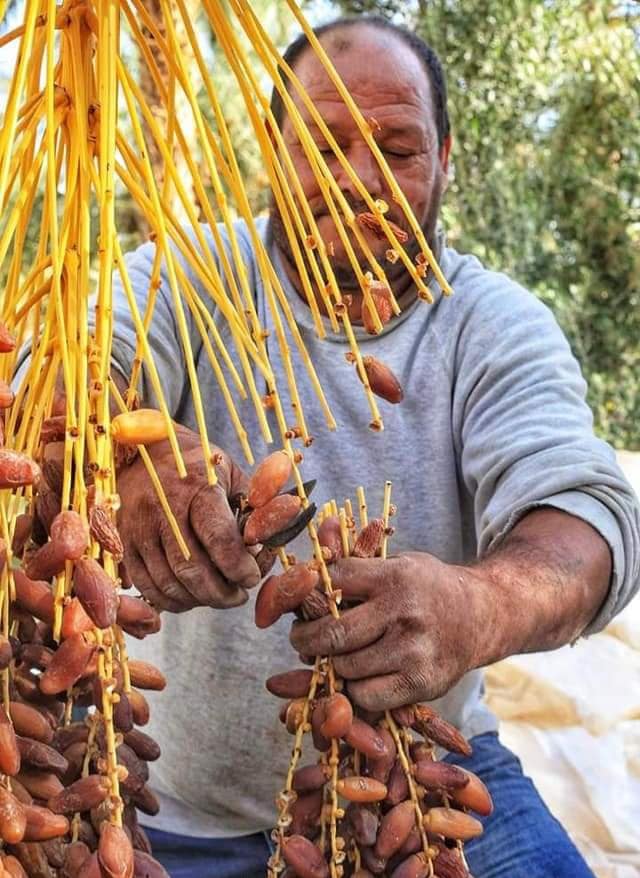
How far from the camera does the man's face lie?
1697 mm

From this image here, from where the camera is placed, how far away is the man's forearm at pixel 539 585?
1168 mm

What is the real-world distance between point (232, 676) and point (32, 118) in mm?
1256

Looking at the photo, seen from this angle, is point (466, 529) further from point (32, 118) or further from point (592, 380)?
point (592, 380)

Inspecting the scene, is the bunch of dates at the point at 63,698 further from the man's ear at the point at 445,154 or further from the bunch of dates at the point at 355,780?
the man's ear at the point at 445,154

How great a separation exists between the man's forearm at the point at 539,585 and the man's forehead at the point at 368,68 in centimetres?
80

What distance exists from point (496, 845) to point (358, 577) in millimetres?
972

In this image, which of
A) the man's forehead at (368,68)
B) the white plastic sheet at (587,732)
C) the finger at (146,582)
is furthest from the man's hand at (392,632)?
the white plastic sheet at (587,732)

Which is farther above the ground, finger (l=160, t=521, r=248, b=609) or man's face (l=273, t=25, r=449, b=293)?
man's face (l=273, t=25, r=449, b=293)

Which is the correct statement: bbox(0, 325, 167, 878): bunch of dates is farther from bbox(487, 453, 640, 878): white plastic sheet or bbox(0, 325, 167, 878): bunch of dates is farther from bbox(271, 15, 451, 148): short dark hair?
bbox(487, 453, 640, 878): white plastic sheet

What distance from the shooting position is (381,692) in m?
0.96

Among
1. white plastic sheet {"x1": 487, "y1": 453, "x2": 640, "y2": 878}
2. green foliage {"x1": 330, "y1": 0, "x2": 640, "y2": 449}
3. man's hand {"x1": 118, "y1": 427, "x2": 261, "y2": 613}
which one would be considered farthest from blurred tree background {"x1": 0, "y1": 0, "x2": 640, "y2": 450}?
man's hand {"x1": 118, "y1": 427, "x2": 261, "y2": 613}

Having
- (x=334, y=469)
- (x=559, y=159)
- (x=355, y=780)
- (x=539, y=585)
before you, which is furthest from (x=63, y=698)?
(x=559, y=159)

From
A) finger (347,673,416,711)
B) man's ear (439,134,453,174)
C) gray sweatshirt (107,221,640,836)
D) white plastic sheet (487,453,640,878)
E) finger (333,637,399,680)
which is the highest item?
man's ear (439,134,453,174)

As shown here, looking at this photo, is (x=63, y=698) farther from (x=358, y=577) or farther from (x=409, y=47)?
(x=409, y=47)
